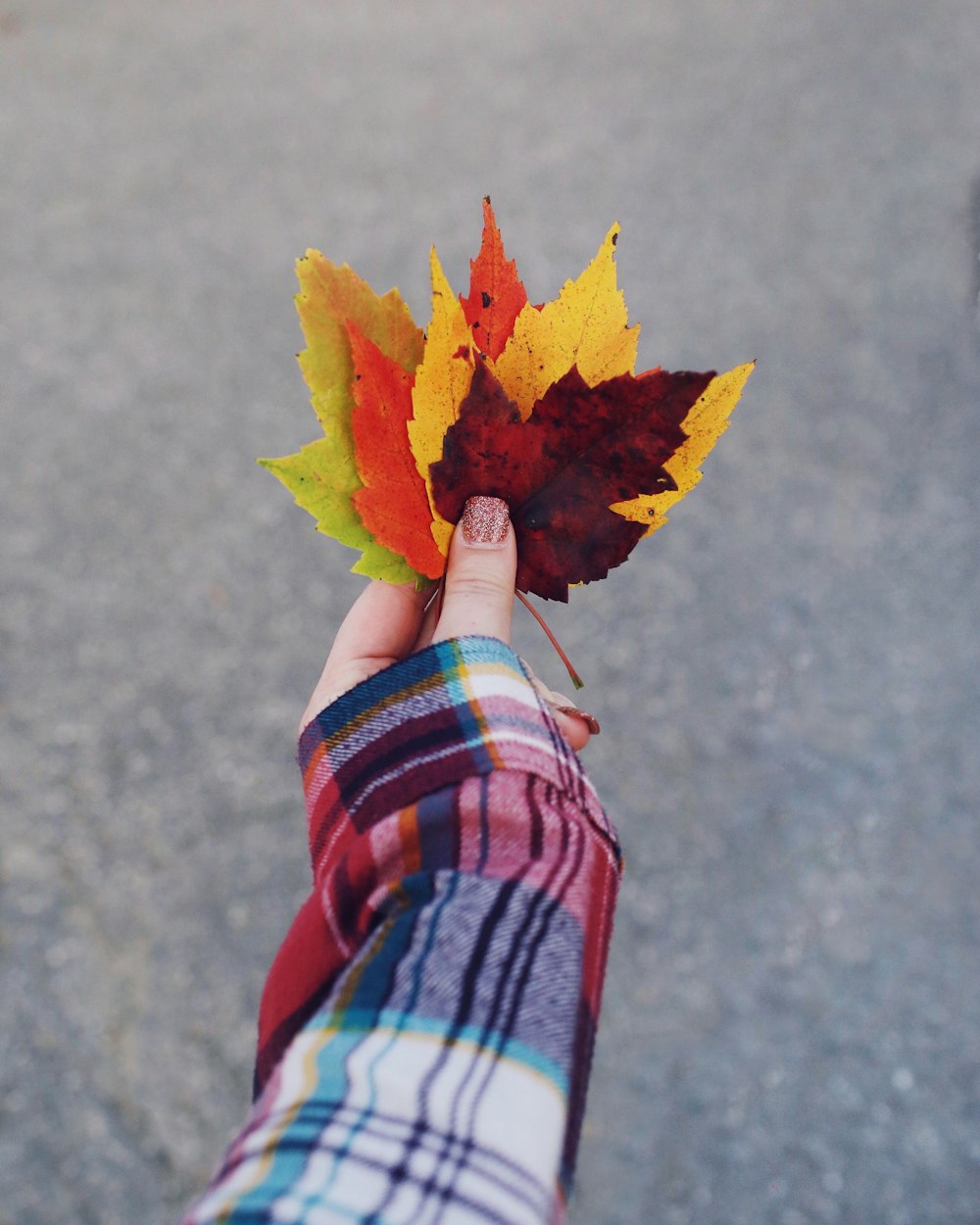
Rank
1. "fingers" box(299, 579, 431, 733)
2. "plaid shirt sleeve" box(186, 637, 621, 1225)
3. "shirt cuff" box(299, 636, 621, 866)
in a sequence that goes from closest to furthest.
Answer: "plaid shirt sleeve" box(186, 637, 621, 1225) → "shirt cuff" box(299, 636, 621, 866) → "fingers" box(299, 579, 431, 733)

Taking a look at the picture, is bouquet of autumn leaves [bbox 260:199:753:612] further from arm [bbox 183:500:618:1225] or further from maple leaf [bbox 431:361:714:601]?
arm [bbox 183:500:618:1225]

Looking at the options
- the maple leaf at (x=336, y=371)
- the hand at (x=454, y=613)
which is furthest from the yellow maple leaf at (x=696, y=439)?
the maple leaf at (x=336, y=371)

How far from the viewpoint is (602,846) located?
26.5 inches

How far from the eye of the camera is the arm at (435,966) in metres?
0.48

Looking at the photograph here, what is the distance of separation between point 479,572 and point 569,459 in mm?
117

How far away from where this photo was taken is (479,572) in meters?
0.76

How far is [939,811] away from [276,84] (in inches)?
84.8

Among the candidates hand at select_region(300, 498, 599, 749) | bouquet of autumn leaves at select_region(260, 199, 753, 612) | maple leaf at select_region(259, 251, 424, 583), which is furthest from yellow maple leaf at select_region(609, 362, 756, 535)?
maple leaf at select_region(259, 251, 424, 583)

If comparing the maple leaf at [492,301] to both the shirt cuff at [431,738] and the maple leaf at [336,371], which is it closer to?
the maple leaf at [336,371]

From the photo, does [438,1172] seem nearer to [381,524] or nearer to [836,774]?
[381,524]

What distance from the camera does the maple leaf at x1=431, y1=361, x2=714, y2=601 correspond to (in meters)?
0.68

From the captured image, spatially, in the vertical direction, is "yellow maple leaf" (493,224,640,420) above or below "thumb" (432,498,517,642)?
above

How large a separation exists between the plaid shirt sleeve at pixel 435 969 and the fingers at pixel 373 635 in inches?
5.0

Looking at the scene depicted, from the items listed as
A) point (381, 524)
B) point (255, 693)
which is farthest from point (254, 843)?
point (381, 524)
